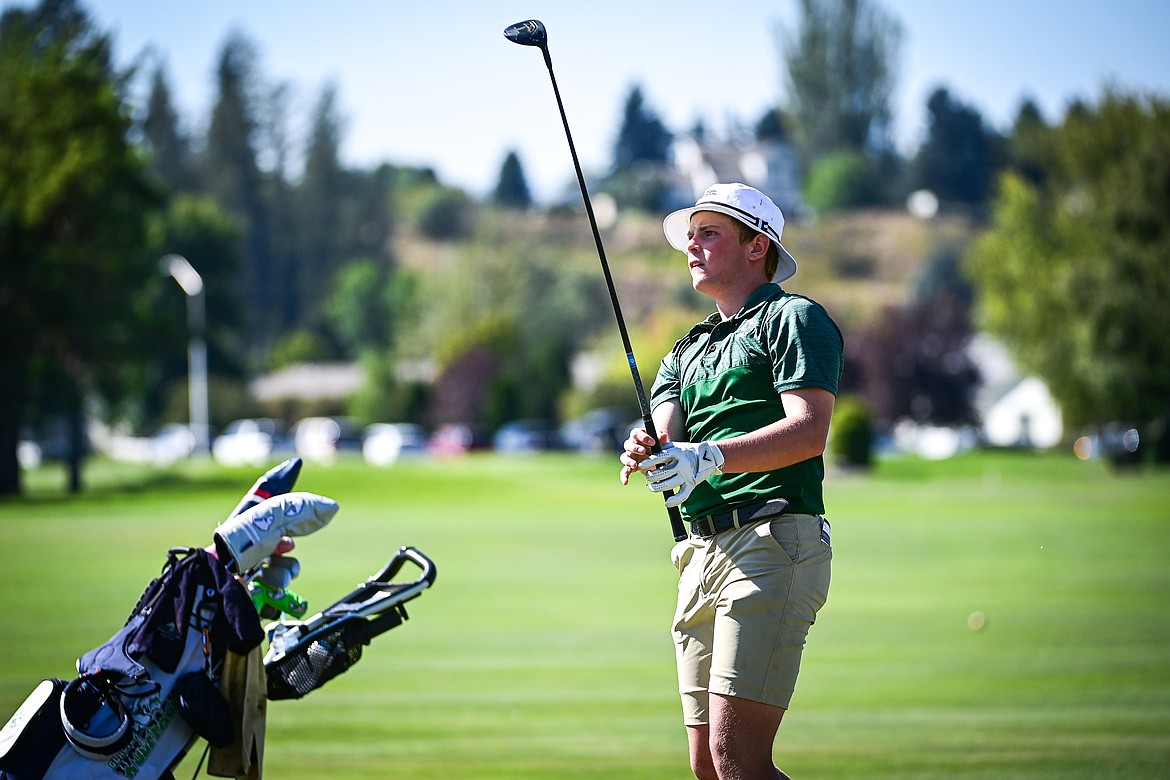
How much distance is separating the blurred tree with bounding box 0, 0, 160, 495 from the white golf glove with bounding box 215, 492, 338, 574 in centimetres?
4580

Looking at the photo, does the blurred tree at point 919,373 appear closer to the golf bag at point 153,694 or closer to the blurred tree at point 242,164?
the blurred tree at point 242,164

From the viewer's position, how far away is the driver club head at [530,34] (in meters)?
5.39

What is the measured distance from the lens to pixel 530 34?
541cm

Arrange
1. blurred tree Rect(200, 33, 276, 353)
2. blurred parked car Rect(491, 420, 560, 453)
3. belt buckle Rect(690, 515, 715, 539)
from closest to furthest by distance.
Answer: belt buckle Rect(690, 515, 715, 539) → blurred parked car Rect(491, 420, 560, 453) → blurred tree Rect(200, 33, 276, 353)

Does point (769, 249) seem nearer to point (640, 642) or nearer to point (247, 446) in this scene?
point (640, 642)

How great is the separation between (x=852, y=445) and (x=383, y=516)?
2037 centimetres

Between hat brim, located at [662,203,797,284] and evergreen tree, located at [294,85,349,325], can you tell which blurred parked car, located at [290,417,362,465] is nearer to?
evergreen tree, located at [294,85,349,325]

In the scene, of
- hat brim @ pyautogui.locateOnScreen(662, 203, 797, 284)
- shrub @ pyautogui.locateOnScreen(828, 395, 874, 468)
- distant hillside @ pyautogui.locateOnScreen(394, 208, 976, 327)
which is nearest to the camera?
hat brim @ pyautogui.locateOnScreen(662, 203, 797, 284)

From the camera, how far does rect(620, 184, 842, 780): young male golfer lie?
4.67 metres

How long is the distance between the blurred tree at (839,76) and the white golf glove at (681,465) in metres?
146

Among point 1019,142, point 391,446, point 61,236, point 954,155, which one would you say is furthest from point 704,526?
point 954,155

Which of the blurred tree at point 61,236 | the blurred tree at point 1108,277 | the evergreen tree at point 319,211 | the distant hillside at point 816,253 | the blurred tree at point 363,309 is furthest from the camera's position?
the distant hillside at point 816,253

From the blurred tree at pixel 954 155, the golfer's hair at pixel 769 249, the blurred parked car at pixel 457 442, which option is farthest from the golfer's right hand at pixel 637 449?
the blurred tree at pixel 954 155

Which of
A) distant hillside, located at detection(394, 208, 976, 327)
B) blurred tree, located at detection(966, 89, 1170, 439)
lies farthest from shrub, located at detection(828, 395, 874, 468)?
distant hillside, located at detection(394, 208, 976, 327)
